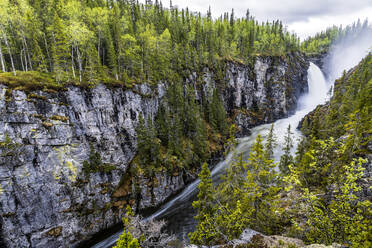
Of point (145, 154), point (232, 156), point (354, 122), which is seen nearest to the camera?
point (354, 122)

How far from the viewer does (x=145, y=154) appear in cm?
3148

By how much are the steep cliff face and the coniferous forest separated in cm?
14

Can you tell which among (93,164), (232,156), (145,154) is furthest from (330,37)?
(93,164)

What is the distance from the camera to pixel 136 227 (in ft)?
55.8

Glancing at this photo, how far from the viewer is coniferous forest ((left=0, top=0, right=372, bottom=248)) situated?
12141 mm

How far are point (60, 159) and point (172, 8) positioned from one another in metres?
87.1

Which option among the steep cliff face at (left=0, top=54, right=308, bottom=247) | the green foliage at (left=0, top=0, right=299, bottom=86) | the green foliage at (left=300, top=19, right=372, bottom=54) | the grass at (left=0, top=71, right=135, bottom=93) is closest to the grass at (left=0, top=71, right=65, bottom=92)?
the grass at (left=0, top=71, right=135, bottom=93)

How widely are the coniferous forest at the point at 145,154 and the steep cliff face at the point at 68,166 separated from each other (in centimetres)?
14

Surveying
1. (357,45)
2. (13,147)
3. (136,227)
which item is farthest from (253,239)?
(357,45)

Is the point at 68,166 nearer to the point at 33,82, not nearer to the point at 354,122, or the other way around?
the point at 33,82

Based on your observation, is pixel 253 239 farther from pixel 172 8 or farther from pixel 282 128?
pixel 172 8

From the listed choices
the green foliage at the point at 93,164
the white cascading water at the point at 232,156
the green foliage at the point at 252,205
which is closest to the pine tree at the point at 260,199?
the green foliage at the point at 252,205

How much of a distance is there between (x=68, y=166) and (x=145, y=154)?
12.1 meters

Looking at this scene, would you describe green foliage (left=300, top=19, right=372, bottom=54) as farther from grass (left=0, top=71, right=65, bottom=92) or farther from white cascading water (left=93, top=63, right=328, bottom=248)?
grass (left=0, top=71, right=65, bottom=92)
